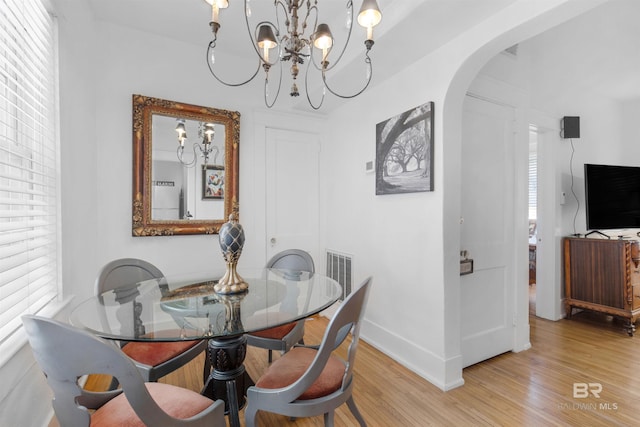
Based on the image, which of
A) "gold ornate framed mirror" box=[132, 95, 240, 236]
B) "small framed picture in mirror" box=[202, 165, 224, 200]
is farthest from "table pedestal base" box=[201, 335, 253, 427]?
"small framed picture in mirror" box=[202, 165, 224, 200]

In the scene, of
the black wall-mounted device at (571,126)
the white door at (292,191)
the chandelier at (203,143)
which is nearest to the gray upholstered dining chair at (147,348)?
the chandelier at (203,143)

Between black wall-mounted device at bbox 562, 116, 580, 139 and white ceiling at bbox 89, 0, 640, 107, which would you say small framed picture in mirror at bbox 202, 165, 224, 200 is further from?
black wall-mounted device at bbox 562, 116, 580, 139

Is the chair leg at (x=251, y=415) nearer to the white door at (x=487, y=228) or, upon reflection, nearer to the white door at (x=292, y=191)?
the white door at (x=487, y=228)

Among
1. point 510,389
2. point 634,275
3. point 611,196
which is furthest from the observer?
point 611,196

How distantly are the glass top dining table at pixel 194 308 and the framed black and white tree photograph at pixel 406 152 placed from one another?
99cm

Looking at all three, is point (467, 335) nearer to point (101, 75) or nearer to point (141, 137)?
point (141, 137)

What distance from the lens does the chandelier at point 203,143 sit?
278 centimetres

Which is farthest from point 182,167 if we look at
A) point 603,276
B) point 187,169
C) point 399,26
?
point 603,276

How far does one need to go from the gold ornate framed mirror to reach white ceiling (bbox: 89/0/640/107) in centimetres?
65

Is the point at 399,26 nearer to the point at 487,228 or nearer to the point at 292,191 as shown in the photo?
the point at 487,228

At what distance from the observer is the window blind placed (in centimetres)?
129

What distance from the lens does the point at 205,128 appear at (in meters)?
2.91

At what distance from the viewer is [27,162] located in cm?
157

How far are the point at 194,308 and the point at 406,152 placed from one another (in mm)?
1848
